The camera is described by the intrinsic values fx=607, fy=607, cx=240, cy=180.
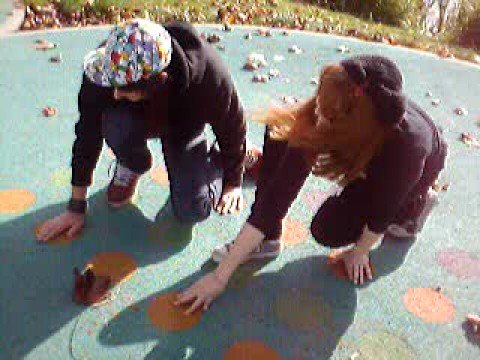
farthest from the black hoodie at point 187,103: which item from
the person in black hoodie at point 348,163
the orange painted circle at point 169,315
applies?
the orange painted circle at point 169,315

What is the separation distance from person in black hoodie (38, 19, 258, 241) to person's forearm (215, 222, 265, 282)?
327 mm

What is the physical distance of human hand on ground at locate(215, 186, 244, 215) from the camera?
2.34 metres

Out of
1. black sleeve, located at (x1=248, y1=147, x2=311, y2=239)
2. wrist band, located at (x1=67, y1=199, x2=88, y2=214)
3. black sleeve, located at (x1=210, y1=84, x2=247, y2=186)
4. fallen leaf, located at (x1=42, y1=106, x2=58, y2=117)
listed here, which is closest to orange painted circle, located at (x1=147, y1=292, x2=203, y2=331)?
black sleeve, located at (x1=248, y1=147, x2=311, y2=239)

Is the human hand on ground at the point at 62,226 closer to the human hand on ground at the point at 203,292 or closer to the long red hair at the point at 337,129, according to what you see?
the human hand on ground at the point at 203,292

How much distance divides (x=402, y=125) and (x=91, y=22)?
2.88 meters

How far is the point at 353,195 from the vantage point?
6.49ft

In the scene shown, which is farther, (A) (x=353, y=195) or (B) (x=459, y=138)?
(B) (x=459, y=138)

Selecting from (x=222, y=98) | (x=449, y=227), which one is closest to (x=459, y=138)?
(x=449, y=227)

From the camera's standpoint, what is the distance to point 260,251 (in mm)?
2129

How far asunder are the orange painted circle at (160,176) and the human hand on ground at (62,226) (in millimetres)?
423

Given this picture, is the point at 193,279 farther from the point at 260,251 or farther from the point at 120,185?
the point at 120,185

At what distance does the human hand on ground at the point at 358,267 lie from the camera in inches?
81.5

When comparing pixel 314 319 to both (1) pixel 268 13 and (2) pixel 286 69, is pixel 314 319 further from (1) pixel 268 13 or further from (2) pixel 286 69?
(1) pixel 268 13

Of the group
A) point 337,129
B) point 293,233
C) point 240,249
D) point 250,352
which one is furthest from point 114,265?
point 337,129
